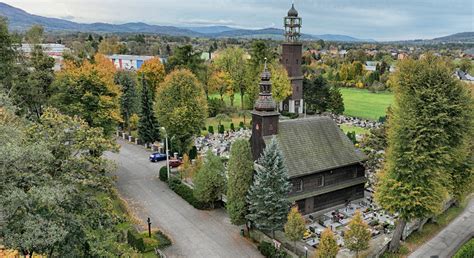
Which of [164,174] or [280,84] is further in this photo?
[280,84]

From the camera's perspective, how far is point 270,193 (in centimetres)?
2092

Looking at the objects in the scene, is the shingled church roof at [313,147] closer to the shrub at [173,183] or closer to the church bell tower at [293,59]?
the shrub at [173,183]

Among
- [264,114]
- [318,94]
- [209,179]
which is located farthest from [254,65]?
[209,179]

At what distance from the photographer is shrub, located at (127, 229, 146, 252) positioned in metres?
21.2

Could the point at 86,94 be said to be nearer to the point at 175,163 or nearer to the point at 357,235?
the point at 175,163

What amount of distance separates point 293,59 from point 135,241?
4140 cm

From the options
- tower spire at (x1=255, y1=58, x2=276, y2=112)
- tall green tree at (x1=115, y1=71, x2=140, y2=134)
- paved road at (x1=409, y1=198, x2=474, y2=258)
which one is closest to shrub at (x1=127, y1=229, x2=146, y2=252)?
tower spire at (x1=255, y1=58, x2=276, y2=112)

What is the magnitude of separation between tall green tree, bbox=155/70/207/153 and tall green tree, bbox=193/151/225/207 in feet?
31.0

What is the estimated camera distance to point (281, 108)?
196ft

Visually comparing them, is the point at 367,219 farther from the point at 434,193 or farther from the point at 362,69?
the point at 362,69

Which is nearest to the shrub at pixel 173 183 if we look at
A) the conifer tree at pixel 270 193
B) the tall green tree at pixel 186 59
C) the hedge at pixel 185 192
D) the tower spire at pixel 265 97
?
the hedge at pixel 185 192

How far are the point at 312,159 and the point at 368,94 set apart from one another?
7016 centimetres

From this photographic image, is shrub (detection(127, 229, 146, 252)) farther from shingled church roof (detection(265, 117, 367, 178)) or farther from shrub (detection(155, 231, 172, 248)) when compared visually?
shingled church roof (detection(265, 117, 367, 178))

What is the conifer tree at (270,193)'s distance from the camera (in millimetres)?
21198
